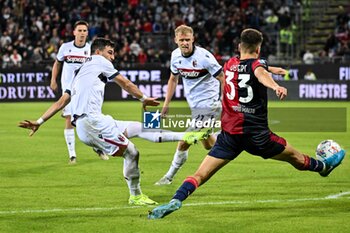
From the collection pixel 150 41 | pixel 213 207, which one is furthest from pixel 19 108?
pixel 213 207

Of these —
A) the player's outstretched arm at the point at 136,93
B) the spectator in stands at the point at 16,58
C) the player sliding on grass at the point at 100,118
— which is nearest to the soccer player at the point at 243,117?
the player's outstretched arm at the point at 136,93

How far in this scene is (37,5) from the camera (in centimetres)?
4181

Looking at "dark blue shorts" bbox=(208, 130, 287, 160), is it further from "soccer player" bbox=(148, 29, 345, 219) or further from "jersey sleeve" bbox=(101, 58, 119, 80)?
"jersey sleeve" bbox=(101, 58, 119, 80)

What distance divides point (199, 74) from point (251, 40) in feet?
11.2

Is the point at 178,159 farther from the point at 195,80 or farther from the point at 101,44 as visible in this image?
the point at 101,44

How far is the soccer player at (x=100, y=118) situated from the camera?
33.8 ft

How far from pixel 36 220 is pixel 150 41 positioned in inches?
1198

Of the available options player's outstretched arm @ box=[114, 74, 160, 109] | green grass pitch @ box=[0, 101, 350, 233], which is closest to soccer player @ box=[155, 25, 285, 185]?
green grass pitch @ box=[0, 101, 350, 233]

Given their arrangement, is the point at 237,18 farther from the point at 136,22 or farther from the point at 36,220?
the point at 36,220

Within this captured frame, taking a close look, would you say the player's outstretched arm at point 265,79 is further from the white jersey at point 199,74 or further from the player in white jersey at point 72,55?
the player in white jersey at point 72,55

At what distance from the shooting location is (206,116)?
503 inches

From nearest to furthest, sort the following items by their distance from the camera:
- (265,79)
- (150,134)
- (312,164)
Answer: (265,79), (312,164), (150,134)

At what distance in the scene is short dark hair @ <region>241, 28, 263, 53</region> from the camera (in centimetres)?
925

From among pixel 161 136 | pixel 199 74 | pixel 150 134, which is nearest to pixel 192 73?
pixel 199 74
